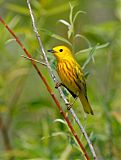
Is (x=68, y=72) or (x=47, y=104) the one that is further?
(x=47, y=104)

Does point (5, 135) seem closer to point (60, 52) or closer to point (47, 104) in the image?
point (47, 104)

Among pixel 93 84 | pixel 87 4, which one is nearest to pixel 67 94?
pixel 93 84

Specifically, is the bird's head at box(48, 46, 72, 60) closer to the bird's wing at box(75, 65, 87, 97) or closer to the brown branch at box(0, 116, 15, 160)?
the bird's wing at box(75, 65, 87, 97)

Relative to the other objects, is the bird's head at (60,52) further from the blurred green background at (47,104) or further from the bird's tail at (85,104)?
the blurred green background at (47,104)

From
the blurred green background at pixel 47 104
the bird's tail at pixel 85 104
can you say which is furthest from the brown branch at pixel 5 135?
the bird's tail at pixel 85 104

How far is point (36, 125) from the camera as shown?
509cm

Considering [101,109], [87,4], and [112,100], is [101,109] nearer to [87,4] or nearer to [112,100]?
[112,100]

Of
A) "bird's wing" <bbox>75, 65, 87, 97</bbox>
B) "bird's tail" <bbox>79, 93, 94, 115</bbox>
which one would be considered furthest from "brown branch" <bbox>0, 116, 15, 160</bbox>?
"bird's wing" <bbox>75, 65, 87, 97</bbox>

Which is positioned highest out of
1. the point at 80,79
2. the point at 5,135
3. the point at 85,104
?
the point at 80,79

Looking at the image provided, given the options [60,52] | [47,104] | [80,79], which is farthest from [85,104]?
[47,104]

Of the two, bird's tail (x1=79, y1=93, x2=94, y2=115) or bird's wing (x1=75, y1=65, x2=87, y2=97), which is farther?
bird's tail (x1=79, y1=93, x2=94, y2=115)

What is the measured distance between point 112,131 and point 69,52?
0.86 metres

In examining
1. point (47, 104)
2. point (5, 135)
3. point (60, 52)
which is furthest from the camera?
point (47, 104)

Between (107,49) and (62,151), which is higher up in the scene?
(107,49)
